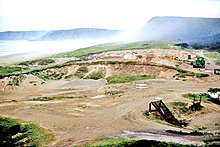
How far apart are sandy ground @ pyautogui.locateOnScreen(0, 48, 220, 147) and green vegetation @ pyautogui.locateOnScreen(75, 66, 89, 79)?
4489 mm

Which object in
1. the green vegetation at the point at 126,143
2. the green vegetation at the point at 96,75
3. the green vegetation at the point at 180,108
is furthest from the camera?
the green vegetation at the point at 96,75

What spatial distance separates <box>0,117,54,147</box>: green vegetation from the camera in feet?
71.3

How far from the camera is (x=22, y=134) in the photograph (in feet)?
76.8

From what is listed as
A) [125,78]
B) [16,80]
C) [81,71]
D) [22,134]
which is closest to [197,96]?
[125,78]

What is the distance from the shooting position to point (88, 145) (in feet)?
65.7

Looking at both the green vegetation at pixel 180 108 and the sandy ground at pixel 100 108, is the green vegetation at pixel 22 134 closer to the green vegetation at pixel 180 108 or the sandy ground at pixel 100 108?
the sandy ground at pixel 100 108

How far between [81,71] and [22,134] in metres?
36.1

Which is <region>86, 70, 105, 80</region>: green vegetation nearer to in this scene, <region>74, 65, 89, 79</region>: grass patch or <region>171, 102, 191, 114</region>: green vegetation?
<region>74, 65, 89, 79</region>: grass patch

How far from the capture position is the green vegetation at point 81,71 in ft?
188

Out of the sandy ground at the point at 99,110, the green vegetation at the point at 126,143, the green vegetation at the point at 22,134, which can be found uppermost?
the green vegetation at the point at 126,143

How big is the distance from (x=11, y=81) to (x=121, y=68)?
20.5 m

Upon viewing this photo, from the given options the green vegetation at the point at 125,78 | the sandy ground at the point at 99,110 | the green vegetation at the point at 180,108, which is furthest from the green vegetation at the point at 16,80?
the green vegetation at the point at 180,108

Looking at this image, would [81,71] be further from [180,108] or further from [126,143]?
[126,143]

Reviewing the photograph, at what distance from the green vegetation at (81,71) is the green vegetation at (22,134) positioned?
98.8 feet
